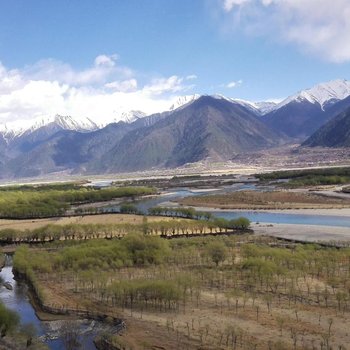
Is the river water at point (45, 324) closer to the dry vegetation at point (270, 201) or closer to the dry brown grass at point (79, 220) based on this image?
the dry brown grass at point (79, 220)

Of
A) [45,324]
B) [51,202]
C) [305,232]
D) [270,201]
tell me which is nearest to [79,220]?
[51,202]

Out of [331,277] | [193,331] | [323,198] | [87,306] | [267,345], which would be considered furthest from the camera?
[323,198]

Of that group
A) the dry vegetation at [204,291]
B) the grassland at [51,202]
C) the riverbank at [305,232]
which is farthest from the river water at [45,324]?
the grassland at [51,202]

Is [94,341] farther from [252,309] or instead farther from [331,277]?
[331,277]

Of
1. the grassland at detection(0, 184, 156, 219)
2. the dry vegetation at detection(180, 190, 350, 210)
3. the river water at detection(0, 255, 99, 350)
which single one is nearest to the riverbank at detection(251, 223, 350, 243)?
the dry vegetation at detection(180, 190, 350, 210)

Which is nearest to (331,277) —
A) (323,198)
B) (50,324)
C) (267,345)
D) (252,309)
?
(252,309)

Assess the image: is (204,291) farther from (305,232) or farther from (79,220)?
(79,220)

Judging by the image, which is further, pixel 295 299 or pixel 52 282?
pixel 52 282

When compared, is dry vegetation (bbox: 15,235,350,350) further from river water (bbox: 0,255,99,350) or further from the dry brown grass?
the dry brown grass
